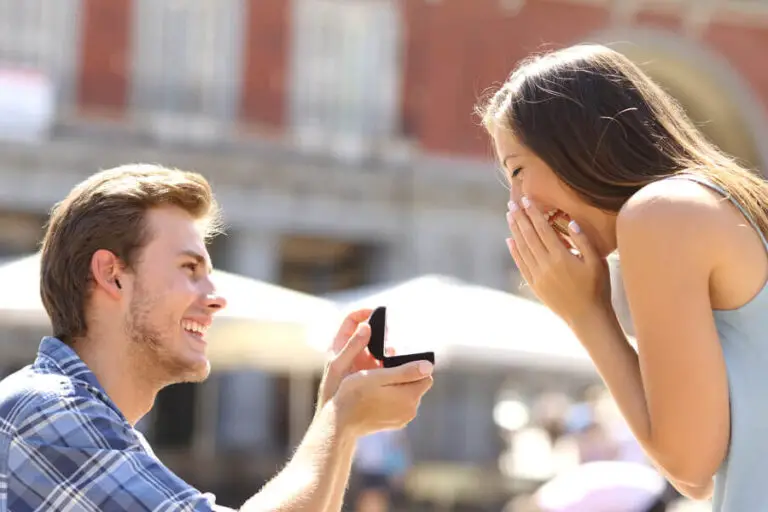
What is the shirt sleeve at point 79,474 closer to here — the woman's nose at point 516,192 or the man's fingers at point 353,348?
the man's fingers at point 353,348

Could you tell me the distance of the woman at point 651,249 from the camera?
1.99 meters

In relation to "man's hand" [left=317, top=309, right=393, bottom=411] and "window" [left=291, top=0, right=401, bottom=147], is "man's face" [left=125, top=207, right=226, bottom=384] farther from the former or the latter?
"window" [left=291, top=0, right=401, bottom=147]

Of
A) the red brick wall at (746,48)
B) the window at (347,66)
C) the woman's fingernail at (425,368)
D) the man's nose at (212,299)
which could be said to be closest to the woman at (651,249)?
the woman's fingernail at (425,368)

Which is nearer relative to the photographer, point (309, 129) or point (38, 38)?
point (38, 38)

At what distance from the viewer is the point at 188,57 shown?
1697 centimetres

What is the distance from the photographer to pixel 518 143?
2.28 meters

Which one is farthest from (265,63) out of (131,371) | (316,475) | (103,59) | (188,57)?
(316,475)

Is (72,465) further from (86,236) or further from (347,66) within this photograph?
(347,66)

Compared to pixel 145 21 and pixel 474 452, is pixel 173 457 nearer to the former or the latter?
pixel 474 452

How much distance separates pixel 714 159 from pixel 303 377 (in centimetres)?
1157

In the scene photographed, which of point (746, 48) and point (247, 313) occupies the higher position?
point (746, 48)

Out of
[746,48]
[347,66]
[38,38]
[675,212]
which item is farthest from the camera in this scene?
[746,48]

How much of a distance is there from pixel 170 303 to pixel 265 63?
49.5ft

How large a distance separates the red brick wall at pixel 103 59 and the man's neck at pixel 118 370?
1436 centimetres
